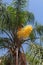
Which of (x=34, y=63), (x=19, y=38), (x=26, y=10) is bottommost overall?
(x=34, y=63)

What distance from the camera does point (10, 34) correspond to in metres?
17.2

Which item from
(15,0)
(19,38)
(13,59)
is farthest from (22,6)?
(13,59)

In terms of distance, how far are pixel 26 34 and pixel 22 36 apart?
0.22 meters

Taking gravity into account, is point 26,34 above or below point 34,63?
above

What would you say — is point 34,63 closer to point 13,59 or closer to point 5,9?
point 13,59

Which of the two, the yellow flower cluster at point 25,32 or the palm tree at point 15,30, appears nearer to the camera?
the yellow flower cluster at point 25,32

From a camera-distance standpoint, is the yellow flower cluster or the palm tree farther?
the palm tree

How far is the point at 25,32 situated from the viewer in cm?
1609

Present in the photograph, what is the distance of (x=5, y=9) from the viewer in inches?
603

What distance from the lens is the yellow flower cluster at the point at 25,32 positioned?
16125 mm

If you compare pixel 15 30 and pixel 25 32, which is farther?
pixel 15 30

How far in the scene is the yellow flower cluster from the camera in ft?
52.9

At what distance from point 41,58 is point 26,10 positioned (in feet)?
9.31

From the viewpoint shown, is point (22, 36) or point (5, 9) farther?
point (22, 36)
